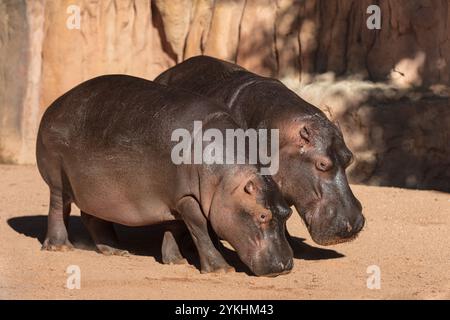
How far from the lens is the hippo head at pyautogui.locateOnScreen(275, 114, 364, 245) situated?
7.96 meters

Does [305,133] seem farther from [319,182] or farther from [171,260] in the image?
[171,260]

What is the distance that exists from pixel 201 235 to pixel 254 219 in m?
0.45

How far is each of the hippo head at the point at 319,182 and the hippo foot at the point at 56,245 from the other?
74.0 inches

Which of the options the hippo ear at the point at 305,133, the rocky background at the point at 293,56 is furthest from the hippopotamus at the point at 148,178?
the rocky background at the point at 293,56

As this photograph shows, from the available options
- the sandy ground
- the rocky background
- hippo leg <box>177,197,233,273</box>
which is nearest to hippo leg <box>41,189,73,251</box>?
the sandy ground

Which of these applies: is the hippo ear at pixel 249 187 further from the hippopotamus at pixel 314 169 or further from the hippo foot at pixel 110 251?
the hippo foot at pixel 110 251

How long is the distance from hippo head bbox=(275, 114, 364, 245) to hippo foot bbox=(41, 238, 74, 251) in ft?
6.16

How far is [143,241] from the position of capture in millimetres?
9195

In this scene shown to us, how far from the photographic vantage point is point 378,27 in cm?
1241

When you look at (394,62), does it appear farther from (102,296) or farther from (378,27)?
(102,296)

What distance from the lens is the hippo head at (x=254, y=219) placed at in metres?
7.52

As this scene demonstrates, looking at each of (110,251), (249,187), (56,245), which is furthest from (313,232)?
(56,245)

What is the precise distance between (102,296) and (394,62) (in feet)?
20.7

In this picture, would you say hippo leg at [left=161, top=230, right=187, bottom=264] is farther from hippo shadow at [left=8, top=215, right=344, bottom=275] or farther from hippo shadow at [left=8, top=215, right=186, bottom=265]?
hippo shadow at [left=8, top=215, right=186, bottom=265]
